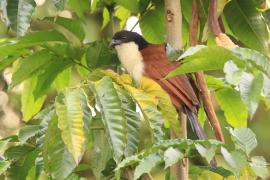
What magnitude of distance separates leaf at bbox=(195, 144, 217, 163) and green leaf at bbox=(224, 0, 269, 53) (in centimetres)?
50

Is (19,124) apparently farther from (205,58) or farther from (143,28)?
(205,58)

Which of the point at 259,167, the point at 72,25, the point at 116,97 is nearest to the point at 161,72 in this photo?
the point at 72,25

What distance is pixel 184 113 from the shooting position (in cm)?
152

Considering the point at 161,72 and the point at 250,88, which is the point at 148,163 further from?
the point at 161,72

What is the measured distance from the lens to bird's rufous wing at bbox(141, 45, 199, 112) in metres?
1.53

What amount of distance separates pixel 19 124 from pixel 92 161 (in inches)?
67.7

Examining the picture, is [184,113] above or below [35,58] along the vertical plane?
below

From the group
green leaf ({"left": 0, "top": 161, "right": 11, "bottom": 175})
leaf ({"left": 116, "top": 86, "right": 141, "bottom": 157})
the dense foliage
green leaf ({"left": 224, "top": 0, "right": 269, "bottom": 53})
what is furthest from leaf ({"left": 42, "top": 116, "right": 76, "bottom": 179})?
green leaf ({"left": 224, "top": 0, "right": 269, "bottom": 53})

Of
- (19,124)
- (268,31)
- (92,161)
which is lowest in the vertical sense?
(19,124)

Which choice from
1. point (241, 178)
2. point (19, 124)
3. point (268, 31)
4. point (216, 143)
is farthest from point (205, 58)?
point (19, 124)

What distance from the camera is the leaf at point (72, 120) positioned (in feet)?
3.82

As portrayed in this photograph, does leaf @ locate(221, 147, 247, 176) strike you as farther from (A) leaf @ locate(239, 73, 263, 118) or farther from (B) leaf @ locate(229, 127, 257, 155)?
(A) leaf @ locate(239, 73, 263, 118)

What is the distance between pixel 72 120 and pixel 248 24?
63cm

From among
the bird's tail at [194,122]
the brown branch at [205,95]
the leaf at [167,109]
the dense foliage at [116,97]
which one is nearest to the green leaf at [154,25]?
the dense foliage at [116,97]
